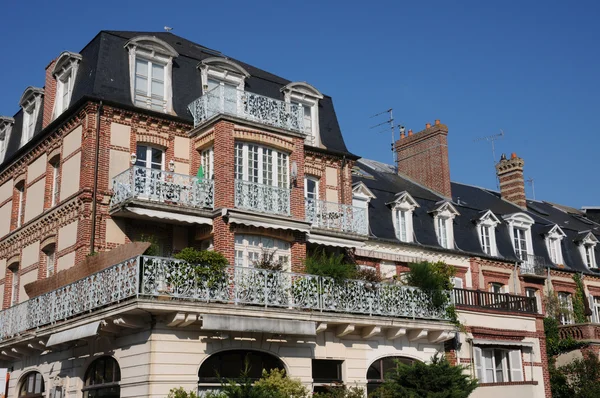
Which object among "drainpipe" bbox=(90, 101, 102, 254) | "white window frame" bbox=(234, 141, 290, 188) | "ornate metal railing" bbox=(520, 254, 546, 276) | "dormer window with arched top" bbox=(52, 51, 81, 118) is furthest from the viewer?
"ornate metal railing" bbox=(520, 254, 546, 276)

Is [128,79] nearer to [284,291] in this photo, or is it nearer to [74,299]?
[74,299]

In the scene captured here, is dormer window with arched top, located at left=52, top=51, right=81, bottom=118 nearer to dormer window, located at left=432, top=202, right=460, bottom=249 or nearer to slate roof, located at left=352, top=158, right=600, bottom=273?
slate roof, located at left=352, top=158, right=600, bottom=273

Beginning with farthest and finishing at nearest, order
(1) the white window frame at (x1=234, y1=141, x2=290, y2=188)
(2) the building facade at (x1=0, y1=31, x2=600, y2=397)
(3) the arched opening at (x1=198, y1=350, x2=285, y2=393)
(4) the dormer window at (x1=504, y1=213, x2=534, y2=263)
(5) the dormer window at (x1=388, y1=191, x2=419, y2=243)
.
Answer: (4) the dormer window at (x1=504, y1=213, x2=534, y2=263)
(5) the dormer window at (x1=388, y1=191, x2=419, y2=243)
(1) the white window frame at (x1=234, y1=141, x2=290, y2=188)
(3) the arched opening at (x1=198, y1=350, x2=285, y2=393)
(2) the building facade at (x1=0, y1=31, x2=600, y2=397)

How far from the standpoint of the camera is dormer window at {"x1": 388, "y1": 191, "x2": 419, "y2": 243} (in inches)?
1059

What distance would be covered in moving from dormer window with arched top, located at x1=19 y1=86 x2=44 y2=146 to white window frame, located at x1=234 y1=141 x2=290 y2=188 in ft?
24.5

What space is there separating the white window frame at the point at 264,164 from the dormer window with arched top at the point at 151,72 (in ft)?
8.39

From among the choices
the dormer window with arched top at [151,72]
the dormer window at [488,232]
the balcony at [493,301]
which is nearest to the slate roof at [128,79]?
the dormer window with arched top at [151,72]

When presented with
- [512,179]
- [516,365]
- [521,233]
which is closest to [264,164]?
[516,365]

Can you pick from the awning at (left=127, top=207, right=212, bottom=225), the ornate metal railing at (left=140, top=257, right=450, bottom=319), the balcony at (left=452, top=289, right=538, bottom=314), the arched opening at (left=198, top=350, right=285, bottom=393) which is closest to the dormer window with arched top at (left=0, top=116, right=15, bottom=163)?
the awning at (left=127, top=207, right=212, bottom=225)

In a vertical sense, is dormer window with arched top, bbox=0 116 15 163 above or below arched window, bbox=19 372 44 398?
above

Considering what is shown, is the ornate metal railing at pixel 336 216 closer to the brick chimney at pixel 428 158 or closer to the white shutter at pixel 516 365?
the white shutter at pixel 516 365

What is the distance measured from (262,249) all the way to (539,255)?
16691 millimetres

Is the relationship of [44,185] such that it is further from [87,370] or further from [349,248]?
[349,248]

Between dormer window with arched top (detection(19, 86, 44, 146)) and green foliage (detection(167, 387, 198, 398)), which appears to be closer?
green foliage (detection(167, 387, 198, 398))
